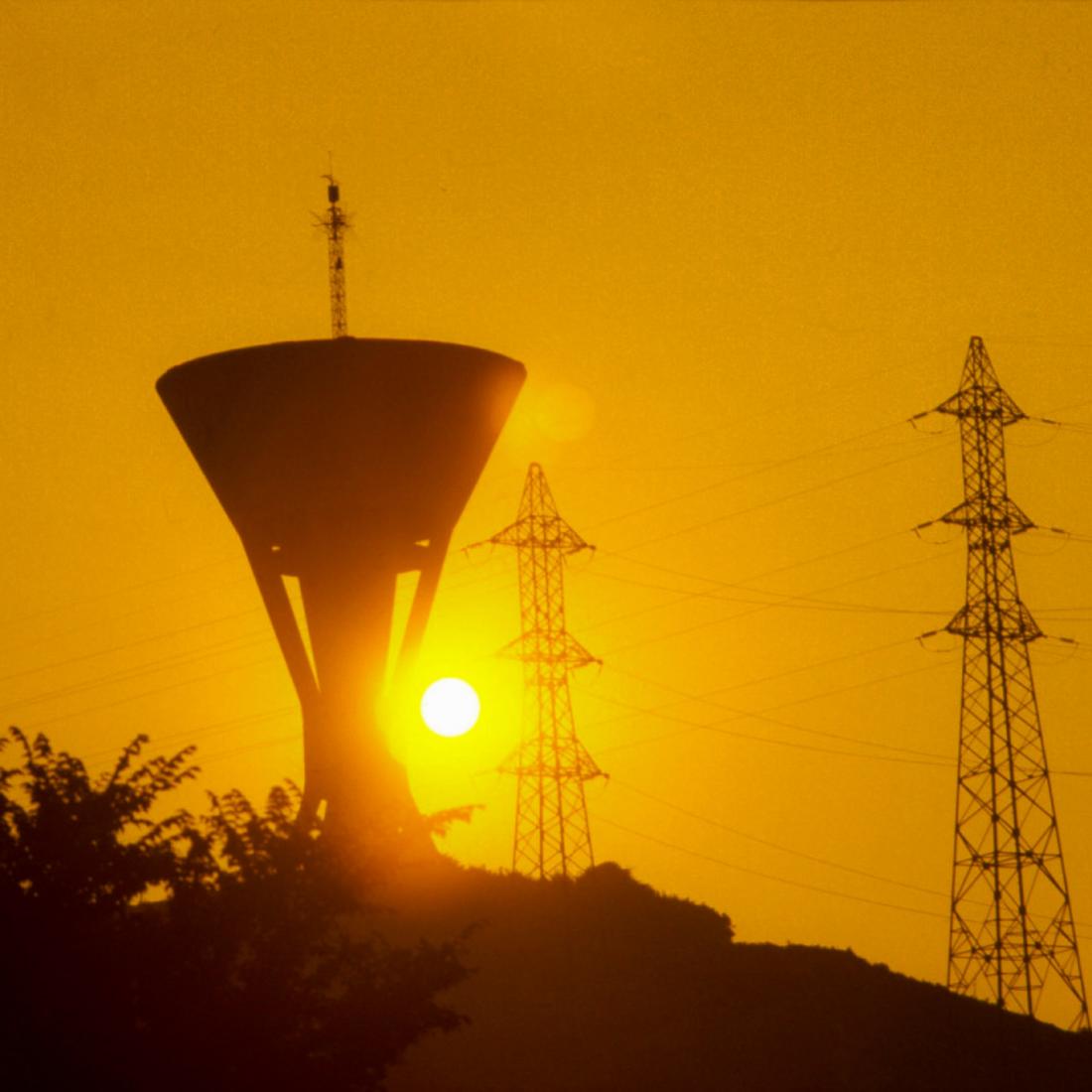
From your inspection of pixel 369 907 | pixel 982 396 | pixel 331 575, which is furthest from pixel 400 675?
pixel 369 907

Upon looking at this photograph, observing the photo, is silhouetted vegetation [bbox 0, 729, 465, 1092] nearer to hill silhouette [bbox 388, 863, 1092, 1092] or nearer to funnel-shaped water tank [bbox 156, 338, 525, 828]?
hill silhouette [bbox 388, 863, 1092, 1092]

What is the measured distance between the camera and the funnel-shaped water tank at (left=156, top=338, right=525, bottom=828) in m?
42.3

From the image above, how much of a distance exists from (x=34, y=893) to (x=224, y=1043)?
2.58 m

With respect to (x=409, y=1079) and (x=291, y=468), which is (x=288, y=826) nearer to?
Result: (x=409, y=1079)

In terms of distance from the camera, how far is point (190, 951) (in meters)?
23.4

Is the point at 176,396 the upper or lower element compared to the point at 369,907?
upper

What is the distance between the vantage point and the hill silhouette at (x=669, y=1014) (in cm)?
3816

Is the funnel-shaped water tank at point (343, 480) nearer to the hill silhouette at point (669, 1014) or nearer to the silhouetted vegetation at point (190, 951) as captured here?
the hill silhouette at point (669, 1014)

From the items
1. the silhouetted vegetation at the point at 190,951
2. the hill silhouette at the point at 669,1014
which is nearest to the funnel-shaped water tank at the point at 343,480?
the hill silhouette at the point at 669,1014

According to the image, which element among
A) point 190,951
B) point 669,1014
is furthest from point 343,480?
point 190,951

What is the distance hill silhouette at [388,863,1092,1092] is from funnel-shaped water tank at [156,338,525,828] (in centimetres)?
386

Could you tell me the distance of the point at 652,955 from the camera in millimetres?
44875

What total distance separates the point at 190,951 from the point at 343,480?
19989 mm

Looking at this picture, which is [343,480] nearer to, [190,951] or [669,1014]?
[669,1014]
